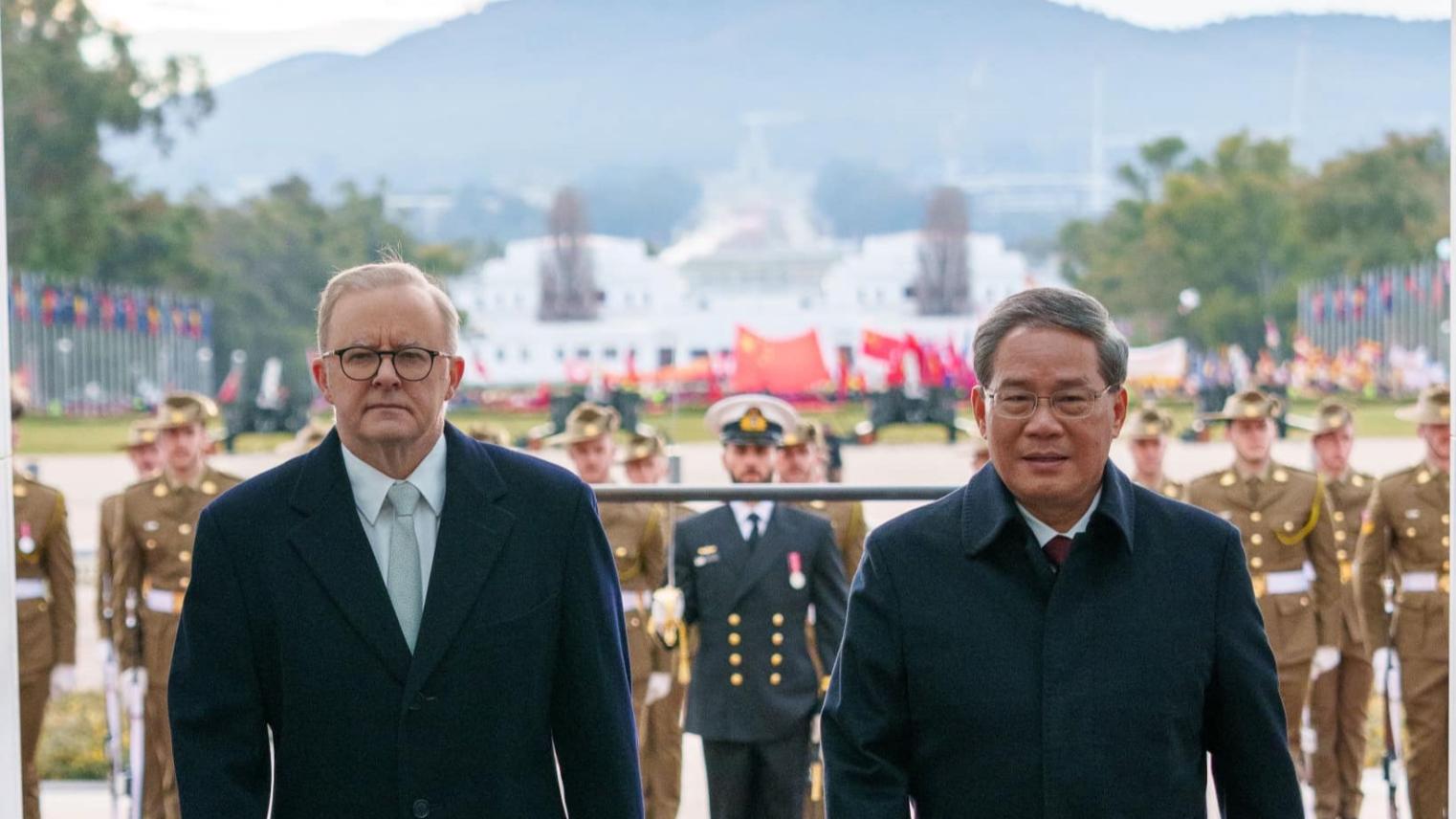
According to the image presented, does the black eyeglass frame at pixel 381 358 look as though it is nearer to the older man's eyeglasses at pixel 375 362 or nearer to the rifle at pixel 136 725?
the older man's eyeglasses at pixel 375 362

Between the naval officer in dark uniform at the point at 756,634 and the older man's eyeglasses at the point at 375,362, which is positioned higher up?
the older man's eyeglasses at the point at 375,362

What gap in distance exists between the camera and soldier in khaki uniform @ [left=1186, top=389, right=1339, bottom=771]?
7910mm

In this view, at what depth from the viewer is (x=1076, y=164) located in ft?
579

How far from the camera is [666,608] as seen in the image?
5.41 metres

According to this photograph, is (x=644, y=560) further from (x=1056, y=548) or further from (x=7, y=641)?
(x=1056, y=548)

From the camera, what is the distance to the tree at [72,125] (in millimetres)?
47438

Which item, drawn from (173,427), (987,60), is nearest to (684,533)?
(173,427)

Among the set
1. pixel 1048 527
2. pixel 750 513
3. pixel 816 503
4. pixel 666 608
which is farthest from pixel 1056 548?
pixel 816 503

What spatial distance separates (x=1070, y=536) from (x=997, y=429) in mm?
187

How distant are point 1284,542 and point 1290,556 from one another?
7cm

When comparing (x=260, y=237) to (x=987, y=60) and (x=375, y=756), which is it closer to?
(x=375, y=756)

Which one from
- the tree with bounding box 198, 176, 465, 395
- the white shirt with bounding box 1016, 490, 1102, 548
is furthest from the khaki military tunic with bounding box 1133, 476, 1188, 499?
the tree with bounding box 198, 176, 465, 395

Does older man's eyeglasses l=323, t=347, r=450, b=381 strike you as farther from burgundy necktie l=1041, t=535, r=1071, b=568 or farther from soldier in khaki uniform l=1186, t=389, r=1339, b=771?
soldier in khaki uniform l=1186, t=389, r=1339, b=771

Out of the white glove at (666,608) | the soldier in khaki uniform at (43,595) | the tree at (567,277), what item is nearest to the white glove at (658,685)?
the white glove at (666,608)
